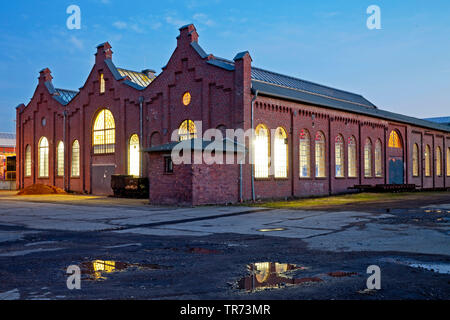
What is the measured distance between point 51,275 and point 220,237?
4631mm

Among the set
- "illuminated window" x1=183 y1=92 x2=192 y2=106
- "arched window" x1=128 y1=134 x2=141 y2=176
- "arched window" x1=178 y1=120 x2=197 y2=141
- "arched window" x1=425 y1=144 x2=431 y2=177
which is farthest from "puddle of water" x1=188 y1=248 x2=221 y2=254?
"arched window" x1=425 y1=144 x2=431 y2=177

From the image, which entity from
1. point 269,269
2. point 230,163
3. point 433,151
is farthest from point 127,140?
point 433,151

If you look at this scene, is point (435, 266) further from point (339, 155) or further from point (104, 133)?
point (104, 133)

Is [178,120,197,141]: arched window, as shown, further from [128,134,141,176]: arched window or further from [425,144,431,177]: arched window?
[425,144,431,177]: arched window

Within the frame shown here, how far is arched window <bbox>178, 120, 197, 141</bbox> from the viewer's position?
80.5ft

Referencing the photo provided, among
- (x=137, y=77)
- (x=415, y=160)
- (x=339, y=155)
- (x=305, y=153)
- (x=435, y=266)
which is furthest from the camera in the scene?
(x=415, y=160)

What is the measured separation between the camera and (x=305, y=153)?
27125mm

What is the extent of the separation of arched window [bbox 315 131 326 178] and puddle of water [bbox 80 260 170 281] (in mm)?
22357

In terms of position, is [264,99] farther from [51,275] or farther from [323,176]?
[51,275]

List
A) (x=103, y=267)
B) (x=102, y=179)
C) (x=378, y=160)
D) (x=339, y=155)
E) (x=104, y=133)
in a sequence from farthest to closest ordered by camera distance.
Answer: (x=378, y=160), (x=104, y=133), (x=102, y=179), (x=339, y=155), (x=103, y=267)

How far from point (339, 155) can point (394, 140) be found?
8986 mm

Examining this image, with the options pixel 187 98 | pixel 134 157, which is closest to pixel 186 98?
pixel 187 98
